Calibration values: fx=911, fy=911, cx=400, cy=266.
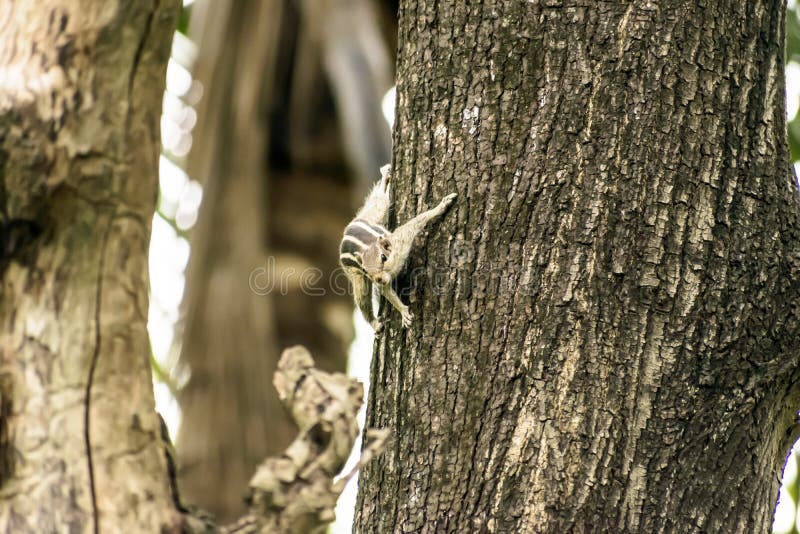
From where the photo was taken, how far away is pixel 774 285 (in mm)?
2328

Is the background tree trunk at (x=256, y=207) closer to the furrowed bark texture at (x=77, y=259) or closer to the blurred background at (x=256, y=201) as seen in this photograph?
the blurred background at (x=256, y=201)

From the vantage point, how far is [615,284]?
2297 mm

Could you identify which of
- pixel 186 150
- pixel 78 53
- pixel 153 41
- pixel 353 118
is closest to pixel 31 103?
pixel 78 53

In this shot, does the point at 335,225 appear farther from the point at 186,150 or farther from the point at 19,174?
the point at 19,174

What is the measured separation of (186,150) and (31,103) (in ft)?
10.9

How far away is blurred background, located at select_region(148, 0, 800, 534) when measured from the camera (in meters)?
4.34

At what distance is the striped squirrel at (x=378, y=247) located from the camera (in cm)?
254

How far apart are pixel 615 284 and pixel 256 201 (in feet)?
9.50

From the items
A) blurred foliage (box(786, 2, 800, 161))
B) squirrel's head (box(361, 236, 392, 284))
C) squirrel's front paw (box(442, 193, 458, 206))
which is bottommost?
squirrel's head (box(361, 236, 392, 284))

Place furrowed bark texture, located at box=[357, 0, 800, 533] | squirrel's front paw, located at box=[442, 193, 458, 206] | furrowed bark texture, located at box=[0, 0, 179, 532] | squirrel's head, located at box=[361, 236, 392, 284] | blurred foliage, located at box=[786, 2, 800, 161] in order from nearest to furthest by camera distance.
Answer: furrowed bark texture, located at box=[0, 0, 179, 532] < furrowed bark texture, located at box=[357, 0, 800, 533] < squirrel's front paw, located at box=[442, 193, 458, 206] < squirrel's head, located at box=[361, 236, 392, 284] < blurred foliage, located at box=[786, 2, 800, 161]

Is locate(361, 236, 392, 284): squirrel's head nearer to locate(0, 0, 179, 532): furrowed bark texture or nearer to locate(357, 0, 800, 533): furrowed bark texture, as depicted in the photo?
locate(357, 0, 800, 533): furrowed bark texture

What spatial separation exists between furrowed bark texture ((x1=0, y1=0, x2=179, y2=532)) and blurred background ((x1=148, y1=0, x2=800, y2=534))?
220 cm

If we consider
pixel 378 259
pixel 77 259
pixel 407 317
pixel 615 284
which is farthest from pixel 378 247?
pixel 77 259

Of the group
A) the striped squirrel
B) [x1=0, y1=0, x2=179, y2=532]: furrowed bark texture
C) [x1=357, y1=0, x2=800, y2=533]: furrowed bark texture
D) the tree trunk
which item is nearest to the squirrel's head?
the striped squirrel
